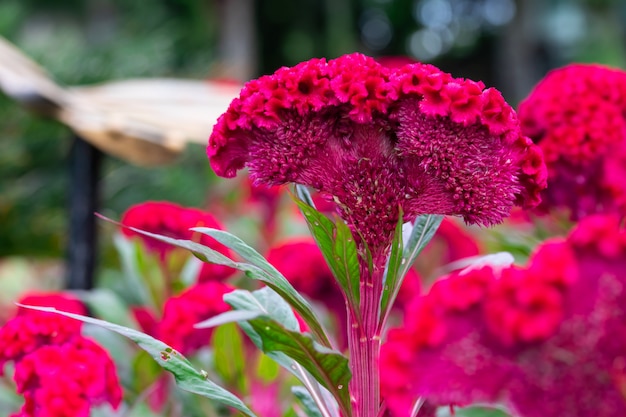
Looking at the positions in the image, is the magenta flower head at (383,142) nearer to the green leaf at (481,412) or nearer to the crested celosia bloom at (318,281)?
the green leaf at (481,412)

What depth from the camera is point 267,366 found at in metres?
1.13

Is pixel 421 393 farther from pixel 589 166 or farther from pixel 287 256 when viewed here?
pixel 287 256

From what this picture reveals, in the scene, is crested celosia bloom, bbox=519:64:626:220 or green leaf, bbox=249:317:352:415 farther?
crested celosia bloom, bbox=519:64:626:220

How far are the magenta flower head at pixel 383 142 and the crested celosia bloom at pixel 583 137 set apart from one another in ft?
0.87

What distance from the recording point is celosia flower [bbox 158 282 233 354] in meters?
0.97

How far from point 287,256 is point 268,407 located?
0.81ft

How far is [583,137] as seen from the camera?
0.87 meters

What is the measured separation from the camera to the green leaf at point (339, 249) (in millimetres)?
618

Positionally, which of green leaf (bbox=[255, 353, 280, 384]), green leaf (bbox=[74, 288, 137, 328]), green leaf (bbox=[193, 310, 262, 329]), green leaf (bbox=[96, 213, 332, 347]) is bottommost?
green leaf (bbox=[255, 353, 280, 384])

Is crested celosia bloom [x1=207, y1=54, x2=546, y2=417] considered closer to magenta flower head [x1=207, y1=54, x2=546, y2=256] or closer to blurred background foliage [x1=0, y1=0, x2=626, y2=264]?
magenta flower head [x1=207, y1=54, x2=546, y2=256]

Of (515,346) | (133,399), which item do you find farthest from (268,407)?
(515,346)

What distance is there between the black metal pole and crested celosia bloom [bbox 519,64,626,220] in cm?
98

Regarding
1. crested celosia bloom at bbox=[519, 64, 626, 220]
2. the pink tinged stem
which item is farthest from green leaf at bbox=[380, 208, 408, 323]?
crested celosia bloom at bbox=[519, 64, 626, 220]

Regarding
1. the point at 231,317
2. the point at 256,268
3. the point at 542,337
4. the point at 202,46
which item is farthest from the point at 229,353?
the point at 202,46
